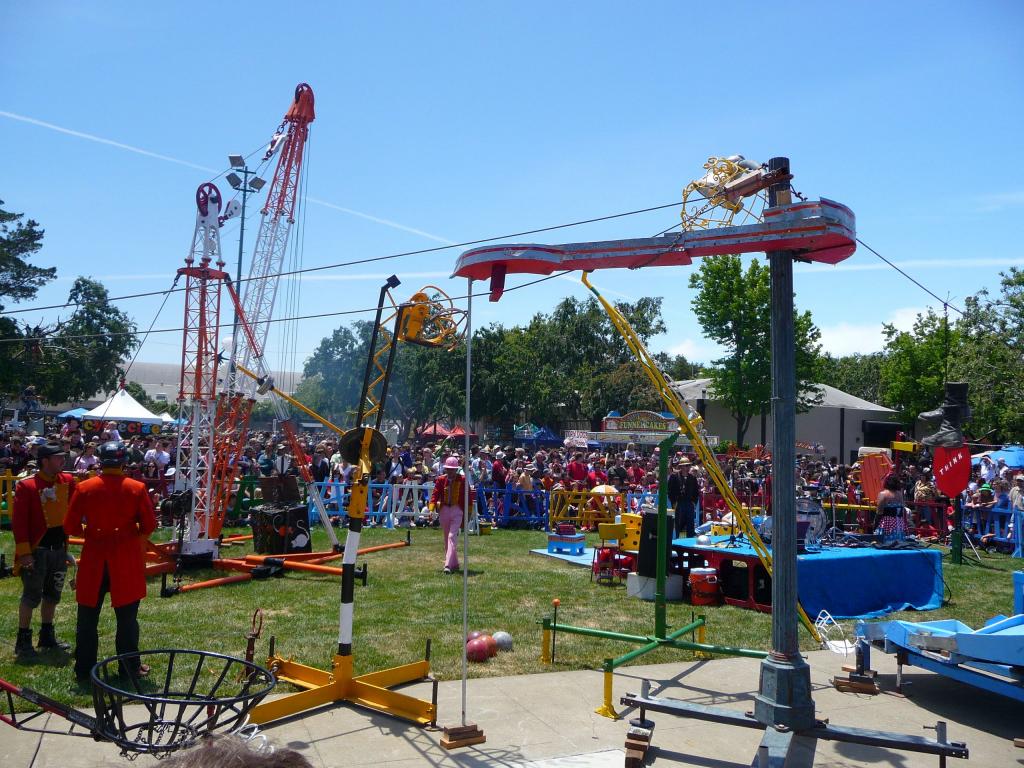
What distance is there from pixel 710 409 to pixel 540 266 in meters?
46.4

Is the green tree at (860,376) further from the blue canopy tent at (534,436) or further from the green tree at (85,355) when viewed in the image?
the green tree at (85,355)

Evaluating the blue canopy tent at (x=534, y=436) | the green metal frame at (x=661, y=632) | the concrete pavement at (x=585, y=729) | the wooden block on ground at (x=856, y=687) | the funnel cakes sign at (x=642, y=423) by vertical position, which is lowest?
the concrete pavement at (x=585, y=729)

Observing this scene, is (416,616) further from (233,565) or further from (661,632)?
(233,565)

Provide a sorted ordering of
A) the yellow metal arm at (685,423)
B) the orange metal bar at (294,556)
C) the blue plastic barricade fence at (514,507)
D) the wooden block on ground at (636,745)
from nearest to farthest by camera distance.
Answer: the wooden block on ground at (636,745) < the yellow metal arm at (685,423) < the orange metal bar at (294,556) < the blue plastic barricade fence at (514,507)

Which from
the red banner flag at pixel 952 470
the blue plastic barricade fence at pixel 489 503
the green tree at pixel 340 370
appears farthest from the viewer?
the green tree at pixel 340 370

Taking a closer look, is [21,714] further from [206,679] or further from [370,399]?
[370,399]

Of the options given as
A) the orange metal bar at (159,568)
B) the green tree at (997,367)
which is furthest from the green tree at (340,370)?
the orange metal bar at (159,568)

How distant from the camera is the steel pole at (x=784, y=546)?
17.0ft

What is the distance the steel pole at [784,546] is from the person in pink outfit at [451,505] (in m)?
6.86

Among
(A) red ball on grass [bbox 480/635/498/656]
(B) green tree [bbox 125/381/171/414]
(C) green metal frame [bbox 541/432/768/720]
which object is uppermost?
(B) green tree [bbox 125/381/171/414]

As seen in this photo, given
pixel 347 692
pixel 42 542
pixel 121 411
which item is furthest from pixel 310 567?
pixel 121 411

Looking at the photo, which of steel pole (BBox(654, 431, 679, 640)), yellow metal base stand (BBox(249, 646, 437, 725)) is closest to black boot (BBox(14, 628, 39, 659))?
yellow metal base stand (BBox(249, 646, 437, 725))

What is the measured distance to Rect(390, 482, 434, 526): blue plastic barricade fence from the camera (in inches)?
702

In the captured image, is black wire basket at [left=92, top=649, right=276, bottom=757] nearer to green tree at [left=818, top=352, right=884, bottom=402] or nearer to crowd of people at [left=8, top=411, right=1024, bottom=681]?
crowd of people at [left=8, top=411, right=1024, bottom=681]
